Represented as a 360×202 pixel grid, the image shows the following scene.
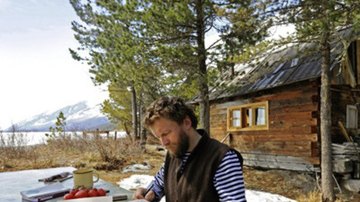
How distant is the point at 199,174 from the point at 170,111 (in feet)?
1.14

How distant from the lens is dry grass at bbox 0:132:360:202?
8156 mm

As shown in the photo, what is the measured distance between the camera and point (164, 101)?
1.88m

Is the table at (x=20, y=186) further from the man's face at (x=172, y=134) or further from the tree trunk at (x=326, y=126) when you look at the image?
the tree trunk at (x=326, y=126)

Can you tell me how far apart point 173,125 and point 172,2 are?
5913mm

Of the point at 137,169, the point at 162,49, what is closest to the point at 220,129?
the point at 137,169

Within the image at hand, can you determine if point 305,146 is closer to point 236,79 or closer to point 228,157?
point 236,79

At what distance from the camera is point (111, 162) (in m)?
10.9

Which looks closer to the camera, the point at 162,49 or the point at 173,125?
the point at 173,125

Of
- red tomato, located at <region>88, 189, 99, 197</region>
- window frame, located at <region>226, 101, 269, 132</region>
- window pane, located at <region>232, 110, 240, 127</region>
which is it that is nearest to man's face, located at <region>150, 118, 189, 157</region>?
red tomato, located at <region>88, 189, 99, 197</region>

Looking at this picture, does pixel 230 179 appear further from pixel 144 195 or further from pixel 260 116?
pixel 260 116

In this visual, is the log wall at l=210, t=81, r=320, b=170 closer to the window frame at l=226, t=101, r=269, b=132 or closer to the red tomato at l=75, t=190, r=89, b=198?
the window frame at l=226, t=101, r=269, b=132

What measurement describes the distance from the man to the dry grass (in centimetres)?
574

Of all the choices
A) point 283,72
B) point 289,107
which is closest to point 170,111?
point 289,107

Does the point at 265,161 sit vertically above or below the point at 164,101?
below
